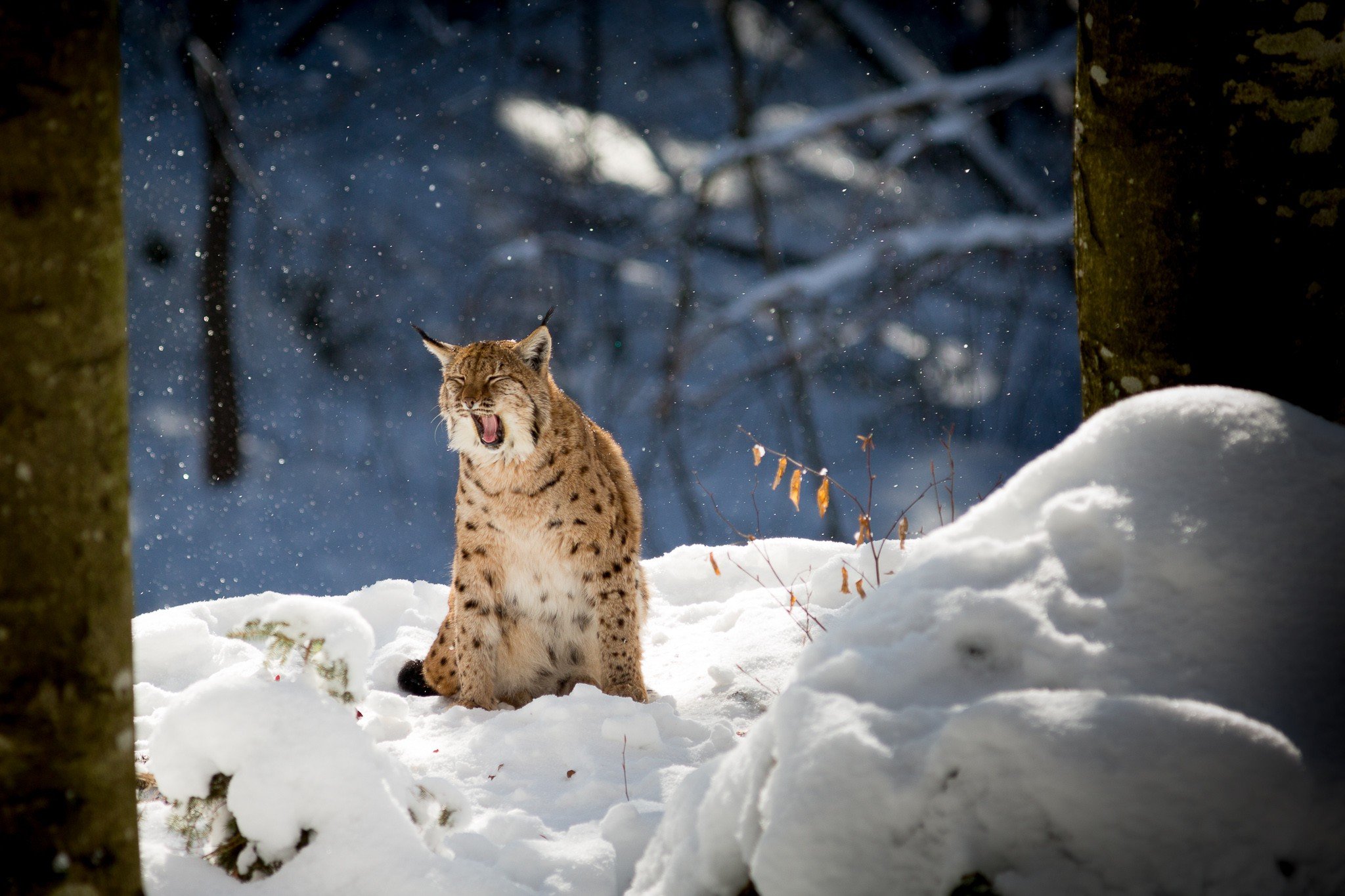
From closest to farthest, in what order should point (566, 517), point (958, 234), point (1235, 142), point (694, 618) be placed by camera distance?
point (1235, 142) < point (566, 517) < point (694, 618) < point (958, 234)

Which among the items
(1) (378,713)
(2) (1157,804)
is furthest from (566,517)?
(2) (1157,804)

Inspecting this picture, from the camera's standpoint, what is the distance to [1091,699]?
154 cm

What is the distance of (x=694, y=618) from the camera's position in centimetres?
532

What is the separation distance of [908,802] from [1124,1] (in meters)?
2.18

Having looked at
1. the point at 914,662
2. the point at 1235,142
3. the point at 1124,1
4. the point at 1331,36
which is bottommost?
the point at 914,662

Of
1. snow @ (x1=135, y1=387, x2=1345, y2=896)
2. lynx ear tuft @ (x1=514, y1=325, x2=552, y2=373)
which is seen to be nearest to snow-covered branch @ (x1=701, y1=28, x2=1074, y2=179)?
lynx ear tuft @ (x1=514, y1=325, x2=552, y2=373)

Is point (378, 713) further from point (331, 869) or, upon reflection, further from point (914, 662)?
point (914, 662)

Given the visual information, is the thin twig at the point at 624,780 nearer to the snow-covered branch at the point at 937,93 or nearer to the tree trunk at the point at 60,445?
the tree trunk at the point at 60,445

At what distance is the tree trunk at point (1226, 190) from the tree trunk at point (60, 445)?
2.37 metres

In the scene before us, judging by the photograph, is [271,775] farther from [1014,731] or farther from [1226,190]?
[1226,190]

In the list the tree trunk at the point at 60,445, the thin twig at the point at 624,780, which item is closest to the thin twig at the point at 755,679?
the thin twig at the point at 624,780

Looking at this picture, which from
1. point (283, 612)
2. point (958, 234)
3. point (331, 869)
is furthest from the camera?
point (958, 234)

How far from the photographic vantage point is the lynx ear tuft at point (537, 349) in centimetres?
435

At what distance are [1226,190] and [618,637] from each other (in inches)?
113
